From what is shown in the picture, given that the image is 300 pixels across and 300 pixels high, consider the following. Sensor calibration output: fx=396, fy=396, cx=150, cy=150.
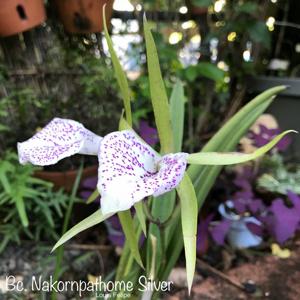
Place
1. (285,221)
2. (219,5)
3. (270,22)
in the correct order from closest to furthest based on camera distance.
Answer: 1. (285,221)
2. (219,5)
3. (270,22)

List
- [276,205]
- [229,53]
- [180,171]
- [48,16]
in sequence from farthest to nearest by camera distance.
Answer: [229,53], [48,16], [276,205], [180,171]

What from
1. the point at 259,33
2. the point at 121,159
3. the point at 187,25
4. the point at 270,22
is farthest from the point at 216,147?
the point at 270,22

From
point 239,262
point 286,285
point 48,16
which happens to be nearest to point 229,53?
point 48,16

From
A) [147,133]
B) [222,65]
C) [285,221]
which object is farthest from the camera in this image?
[222,65]

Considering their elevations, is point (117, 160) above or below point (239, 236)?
above

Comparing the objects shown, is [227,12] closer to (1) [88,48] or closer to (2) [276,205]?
(1) [88,48]

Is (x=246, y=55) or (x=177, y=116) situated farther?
(x=246, y=55)

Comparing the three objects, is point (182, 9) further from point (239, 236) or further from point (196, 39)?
point (239, 236)
